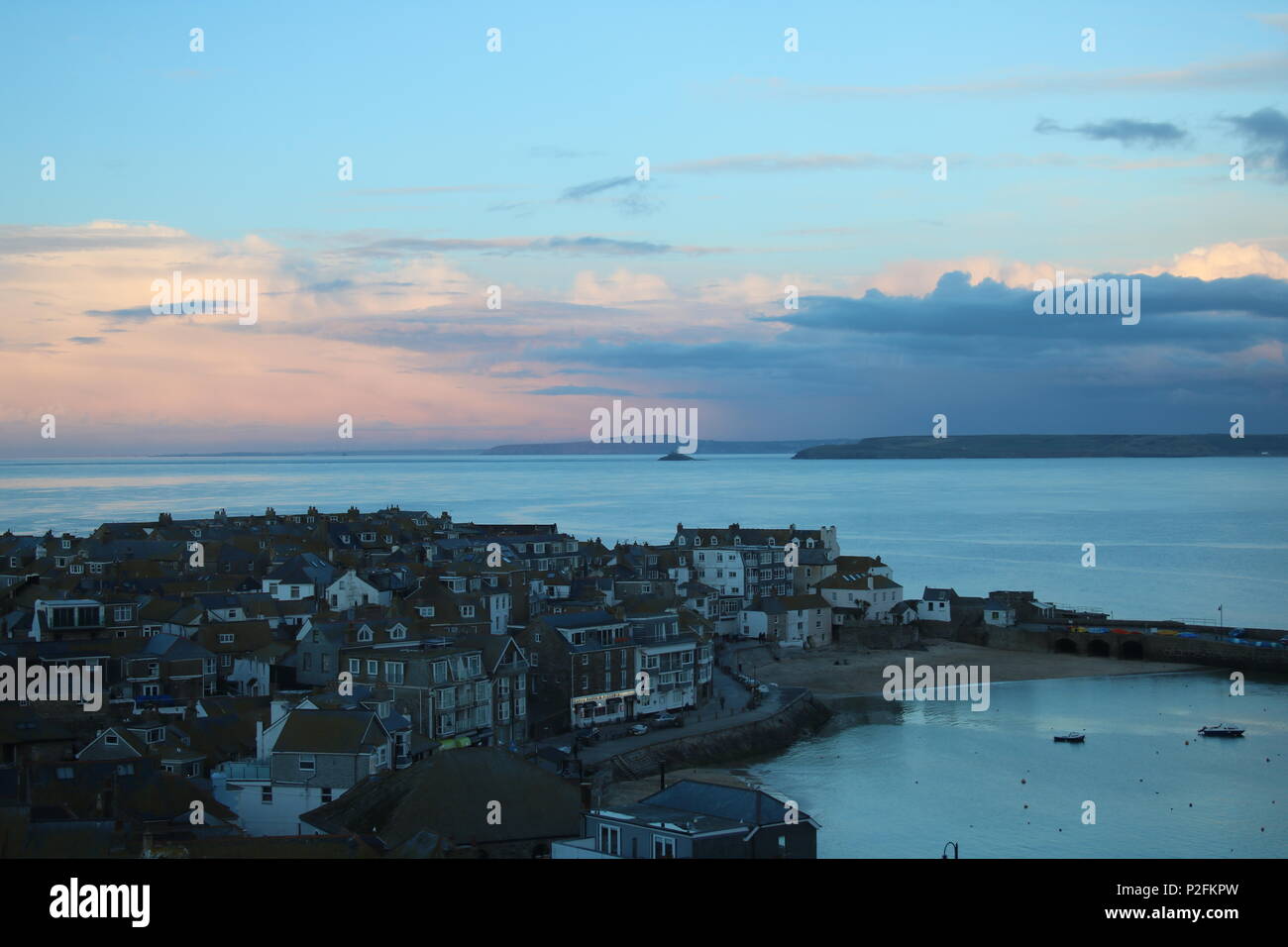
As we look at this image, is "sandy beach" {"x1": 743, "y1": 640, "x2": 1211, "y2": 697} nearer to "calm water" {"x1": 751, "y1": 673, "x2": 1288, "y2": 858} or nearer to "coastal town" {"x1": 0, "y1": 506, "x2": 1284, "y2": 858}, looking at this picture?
"coastal town" {"x1": 0, "y1": 506, "x2": 1284, "y2": 858}

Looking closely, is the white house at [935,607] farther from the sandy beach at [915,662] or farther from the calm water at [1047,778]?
the calm water at [1047,778]

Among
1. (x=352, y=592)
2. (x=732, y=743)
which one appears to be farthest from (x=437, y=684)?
(x=352, y=592)

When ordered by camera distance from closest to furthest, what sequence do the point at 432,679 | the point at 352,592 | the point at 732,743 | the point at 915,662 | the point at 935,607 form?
1. the point at 432,679
2. the point at 732,743
3. the point at 352,592
4. the point at 915,662
5. the point at 935,607

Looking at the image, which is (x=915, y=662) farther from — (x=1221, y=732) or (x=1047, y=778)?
(x=1047, y=778)

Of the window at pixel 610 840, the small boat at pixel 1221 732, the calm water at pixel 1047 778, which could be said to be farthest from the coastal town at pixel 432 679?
the small boat at pixel 1221 732
